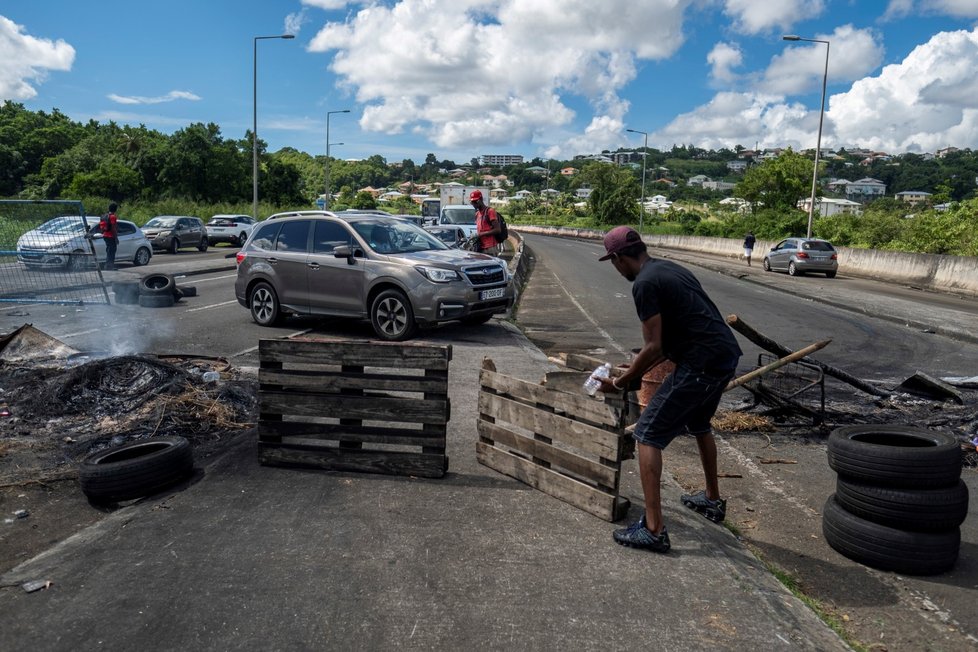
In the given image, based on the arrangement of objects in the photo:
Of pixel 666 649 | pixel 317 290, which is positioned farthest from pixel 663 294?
pixel 317 290

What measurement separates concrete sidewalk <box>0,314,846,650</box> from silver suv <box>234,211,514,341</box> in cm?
551

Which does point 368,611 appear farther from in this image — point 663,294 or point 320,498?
point 663,294

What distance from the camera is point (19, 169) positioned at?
203 ft

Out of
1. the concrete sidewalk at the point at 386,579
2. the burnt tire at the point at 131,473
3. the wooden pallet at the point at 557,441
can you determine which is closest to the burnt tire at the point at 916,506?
the concrete sidewalk at the point at 386,579

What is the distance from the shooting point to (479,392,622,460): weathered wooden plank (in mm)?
4413

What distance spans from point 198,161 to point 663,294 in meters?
60.0

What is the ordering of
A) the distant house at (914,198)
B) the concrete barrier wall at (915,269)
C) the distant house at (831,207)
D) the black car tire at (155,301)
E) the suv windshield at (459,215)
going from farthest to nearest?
the distant house at (914,198)
the distant house at (831,207)
the suv windshield at (459,215)
the concrete barrier wall at (915,269)
the black car tire at (155,301)

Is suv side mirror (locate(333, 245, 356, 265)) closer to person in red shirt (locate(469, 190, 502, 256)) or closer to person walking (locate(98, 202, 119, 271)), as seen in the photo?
person in red shirt (locate(469, 190, 502, 256))

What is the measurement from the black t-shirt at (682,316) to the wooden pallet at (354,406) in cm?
149

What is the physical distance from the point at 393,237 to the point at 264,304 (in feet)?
8.26

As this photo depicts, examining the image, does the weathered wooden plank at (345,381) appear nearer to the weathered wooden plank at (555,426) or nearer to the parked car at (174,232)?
the weathered wooden plank at (555,426)

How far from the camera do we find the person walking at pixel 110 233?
20.4 m

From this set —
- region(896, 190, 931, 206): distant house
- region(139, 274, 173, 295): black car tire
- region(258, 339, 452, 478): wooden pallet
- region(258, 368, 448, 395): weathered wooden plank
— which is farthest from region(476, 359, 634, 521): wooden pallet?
region(896, 190, 931, 206): distant house

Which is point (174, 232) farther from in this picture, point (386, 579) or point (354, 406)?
point (386, 579)
